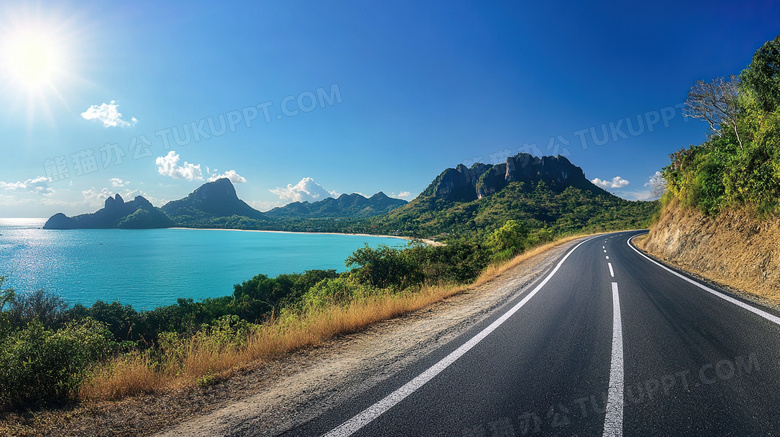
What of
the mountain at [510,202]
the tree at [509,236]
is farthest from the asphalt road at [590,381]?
the mountain at [510,202]

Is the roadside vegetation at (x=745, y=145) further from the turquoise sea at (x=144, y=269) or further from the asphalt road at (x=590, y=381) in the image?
the turquoise sea at (x=144, y=269)

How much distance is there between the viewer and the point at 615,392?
2.91m

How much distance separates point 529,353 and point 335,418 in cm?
275

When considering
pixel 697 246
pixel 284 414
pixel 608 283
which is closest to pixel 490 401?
pixel 284 414

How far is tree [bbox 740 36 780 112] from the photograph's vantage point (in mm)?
9938

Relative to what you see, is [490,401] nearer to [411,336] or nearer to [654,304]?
[411,336]

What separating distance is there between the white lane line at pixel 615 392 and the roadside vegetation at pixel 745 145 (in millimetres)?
8562

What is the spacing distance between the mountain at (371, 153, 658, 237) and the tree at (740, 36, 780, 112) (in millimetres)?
68801

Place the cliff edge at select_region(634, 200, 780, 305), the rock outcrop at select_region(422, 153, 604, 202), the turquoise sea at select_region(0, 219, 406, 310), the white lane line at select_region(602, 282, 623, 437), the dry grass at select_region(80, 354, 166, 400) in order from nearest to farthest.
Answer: the white lane line at select_region(602, 282, 623, 437)
the dry grass at select_region(80, 354, 166, 400)
the cliff edge at select_region(634, 200, 780, 305)
the turquoise sea at select_region(0, 219, 406, 310)
the rock outcrop at select_region(422, 153, 604, 202)

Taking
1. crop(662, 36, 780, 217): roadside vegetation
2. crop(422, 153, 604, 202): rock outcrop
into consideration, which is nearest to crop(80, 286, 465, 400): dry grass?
crop(662, 36, 780, 217): roadside vegetation

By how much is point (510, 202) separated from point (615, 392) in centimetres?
12475

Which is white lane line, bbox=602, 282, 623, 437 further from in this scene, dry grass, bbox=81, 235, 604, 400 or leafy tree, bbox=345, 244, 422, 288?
leafy tree, bbox=345, 244, 422, 288

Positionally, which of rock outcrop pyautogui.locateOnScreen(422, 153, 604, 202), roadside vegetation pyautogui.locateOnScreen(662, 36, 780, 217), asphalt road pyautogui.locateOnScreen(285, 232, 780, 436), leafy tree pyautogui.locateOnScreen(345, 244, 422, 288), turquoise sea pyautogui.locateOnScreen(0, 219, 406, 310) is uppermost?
rock outcrop pyautogui.locateOnScreen(422, 153, 604, 202)

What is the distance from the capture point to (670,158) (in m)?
18.4
